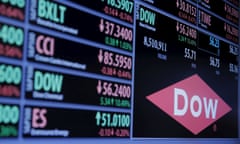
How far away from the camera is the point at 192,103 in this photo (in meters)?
1.88

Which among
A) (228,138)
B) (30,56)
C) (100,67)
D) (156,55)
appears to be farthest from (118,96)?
(228,138)

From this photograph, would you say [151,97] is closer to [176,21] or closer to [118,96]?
[118,96]

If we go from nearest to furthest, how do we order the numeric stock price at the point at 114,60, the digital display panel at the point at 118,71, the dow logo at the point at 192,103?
1. the digital display panel at the point at 118,71
2. the numeric stock price at the point at 114,60
3. the dow logo at the point at 192,103

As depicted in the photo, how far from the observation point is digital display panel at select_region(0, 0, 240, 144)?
118cm

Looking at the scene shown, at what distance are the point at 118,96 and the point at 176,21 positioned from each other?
498 millimetres

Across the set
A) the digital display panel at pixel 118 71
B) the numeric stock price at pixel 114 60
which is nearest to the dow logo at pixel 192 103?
the digital display panel at pixel 118 71

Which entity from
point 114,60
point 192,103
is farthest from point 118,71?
point 192,103

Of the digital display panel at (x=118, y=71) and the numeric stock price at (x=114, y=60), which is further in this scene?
the numeric stock price at (x=114, y=60)

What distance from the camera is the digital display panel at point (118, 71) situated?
118cm

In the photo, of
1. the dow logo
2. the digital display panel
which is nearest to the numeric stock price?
the digital display panel

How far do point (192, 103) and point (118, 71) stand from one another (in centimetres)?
51

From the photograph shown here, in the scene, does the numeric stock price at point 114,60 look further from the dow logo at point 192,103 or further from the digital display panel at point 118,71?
the dow logo at point 192,103

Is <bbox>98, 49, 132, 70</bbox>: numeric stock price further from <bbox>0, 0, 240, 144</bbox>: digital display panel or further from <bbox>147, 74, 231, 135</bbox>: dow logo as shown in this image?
<bbox>147, 74, 231, 135</bbox>: dow logo

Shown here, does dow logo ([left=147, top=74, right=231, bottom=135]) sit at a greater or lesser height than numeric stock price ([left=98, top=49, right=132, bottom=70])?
lesser
